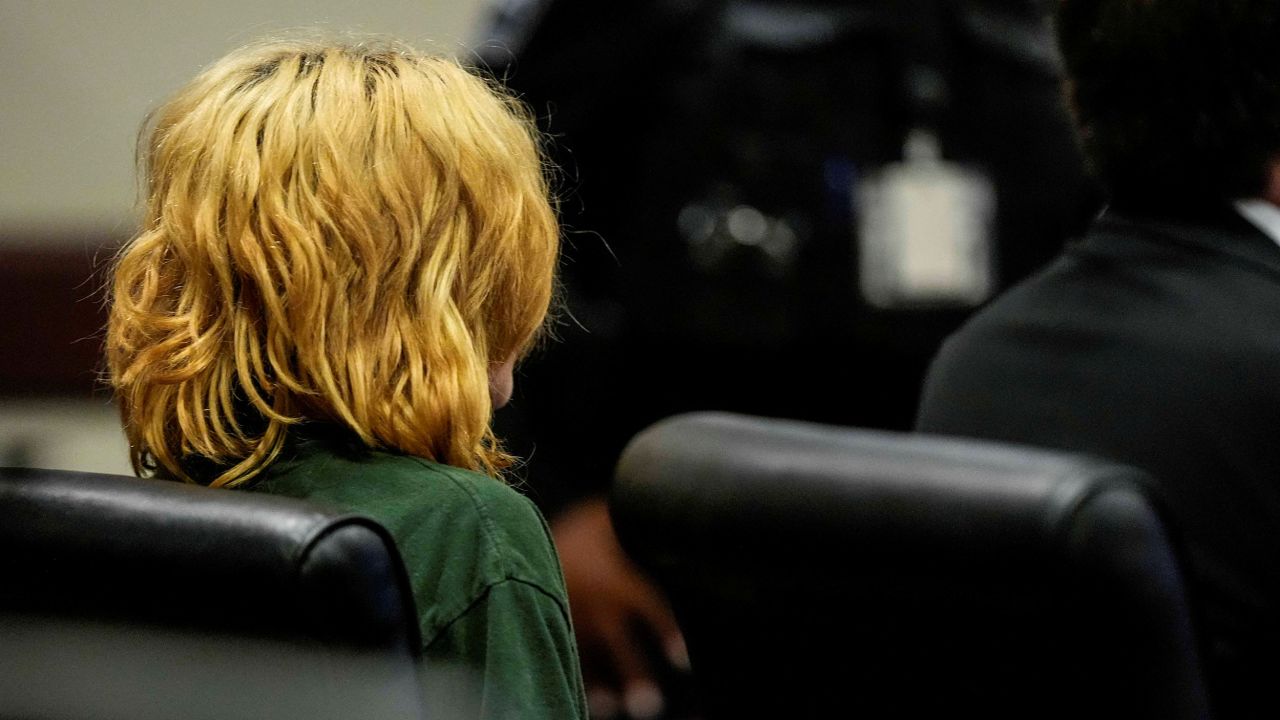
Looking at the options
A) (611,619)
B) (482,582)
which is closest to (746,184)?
(611,619)

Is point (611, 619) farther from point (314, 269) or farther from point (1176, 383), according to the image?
point (314, 269)

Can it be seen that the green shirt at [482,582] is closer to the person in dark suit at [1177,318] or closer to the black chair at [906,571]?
the black chair at [906,571]

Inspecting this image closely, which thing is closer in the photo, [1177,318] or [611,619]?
[1177,318]

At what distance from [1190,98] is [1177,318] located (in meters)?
0.25

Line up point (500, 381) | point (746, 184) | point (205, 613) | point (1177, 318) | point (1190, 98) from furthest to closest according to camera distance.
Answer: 1. point (746, 184)
2. point (1190, 98)
3. point (1177, 318)
4. point (500, 381)
5. point (205, 613)

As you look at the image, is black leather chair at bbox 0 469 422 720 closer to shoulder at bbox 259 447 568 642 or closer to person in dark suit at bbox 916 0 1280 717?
shoulder at bbox 259 447 568 642

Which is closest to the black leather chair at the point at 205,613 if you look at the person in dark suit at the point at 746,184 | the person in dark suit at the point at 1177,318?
the person in dark suit at the point at 1177,318

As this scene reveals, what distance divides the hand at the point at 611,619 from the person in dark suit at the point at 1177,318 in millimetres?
909

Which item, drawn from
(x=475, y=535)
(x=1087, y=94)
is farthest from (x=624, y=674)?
(x=475, y=535)

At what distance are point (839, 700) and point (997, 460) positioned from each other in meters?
0.19

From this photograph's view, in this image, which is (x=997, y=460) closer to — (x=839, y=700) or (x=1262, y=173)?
(x=839, y=700)

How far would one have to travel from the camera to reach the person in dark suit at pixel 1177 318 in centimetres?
112

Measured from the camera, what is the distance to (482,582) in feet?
2.69

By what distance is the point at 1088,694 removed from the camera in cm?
63
